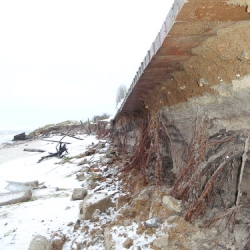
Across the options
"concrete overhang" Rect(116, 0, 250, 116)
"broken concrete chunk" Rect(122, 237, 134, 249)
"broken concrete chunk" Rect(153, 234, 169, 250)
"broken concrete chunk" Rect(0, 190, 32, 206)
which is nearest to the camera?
"concrete overhang" Rect(116, 0, 250, 116)

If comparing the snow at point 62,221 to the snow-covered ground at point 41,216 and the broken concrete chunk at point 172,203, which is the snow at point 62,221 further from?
the broken concrete chunk at point 172,203

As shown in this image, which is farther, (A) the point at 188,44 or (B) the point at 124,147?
(B) the point at 124,147

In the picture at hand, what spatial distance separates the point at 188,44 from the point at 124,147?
522 centimetres

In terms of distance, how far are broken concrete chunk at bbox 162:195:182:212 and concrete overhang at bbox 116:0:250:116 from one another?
4.55ft

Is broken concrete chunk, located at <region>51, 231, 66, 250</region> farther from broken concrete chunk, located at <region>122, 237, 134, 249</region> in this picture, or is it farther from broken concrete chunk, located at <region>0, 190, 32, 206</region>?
broken concrete chunk, located at <region>0, 190, 32, 206</region>

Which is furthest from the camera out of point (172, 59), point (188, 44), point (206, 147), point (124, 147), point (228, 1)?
point (124, 147)

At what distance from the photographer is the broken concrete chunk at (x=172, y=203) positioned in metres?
2.40

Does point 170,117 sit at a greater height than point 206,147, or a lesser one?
greater

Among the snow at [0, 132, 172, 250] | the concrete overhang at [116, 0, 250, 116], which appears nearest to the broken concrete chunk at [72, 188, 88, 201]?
the snow at [0, 132, 172, 250]

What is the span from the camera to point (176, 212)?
93.6 inches

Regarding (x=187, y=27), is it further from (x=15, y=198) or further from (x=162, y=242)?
(x=15, y=198)

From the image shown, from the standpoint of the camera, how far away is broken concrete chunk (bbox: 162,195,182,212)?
2396 mm

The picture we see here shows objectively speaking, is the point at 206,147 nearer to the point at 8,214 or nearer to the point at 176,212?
the point at 176,212

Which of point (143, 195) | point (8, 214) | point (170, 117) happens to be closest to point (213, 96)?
point (170, 117)
